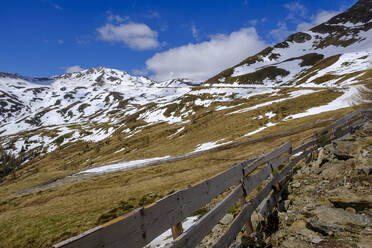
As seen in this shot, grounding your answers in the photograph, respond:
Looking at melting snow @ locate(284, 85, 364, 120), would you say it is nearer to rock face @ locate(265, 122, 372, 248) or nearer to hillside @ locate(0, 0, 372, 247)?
hillside @ locate(0, 0, 372, 247)

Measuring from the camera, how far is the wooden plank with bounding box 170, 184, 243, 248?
9.73 ft

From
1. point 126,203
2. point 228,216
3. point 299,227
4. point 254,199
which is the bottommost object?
point 126,203

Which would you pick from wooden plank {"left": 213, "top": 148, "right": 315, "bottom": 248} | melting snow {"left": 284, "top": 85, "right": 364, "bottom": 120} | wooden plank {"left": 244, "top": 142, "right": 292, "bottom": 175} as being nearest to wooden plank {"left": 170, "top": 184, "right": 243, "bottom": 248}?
wooden plank {"left": 213, "top": 148, "right": 315, "bottom": 248}

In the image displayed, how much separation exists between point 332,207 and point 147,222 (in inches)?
224

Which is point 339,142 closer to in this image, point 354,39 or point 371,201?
point 371,201

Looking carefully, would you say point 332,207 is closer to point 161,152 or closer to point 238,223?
point 238,223

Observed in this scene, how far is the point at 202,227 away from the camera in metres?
3.45

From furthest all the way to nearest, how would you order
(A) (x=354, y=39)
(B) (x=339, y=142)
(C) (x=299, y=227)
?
(A) (x=354, y=39), (B) (x=339, y=142), (C) (x=299, y=227)

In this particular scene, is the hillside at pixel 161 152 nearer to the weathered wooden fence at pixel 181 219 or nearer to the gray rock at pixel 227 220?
the gray rock at pixel 227 220

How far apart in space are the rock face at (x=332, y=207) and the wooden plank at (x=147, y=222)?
9.26ft

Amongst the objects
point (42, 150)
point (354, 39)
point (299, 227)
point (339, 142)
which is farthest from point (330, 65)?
point (42, 150)

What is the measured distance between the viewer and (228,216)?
26.5 feet

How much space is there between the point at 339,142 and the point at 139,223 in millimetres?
11568

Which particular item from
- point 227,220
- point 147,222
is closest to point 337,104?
point 227,220
